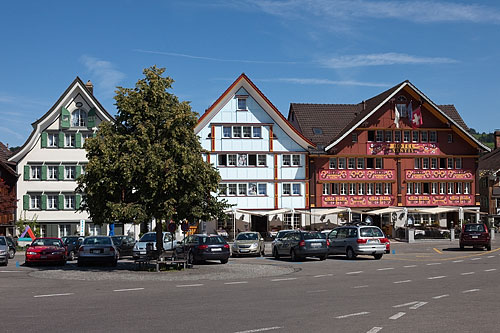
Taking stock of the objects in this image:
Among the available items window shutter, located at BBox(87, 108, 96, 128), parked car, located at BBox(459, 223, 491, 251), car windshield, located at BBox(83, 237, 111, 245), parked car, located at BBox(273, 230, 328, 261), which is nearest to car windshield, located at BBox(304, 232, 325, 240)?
parked car, located at BBox(273, 230, 328, 261)

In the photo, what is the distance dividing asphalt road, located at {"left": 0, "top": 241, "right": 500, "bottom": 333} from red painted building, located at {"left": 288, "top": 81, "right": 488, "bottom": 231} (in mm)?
33612

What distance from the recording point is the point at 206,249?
29422 millimetres

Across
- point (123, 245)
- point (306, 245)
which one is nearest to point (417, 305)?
point (306, 245)

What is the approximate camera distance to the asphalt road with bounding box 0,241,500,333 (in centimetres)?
1134

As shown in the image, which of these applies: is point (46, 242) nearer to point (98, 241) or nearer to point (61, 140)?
point (98, 241)

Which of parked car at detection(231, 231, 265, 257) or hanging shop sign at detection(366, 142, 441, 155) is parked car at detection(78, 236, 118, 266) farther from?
hanging shop sign at detection(366, 142, 441, 155)

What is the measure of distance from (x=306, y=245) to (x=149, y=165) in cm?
988

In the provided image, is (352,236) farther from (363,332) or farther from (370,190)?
(370,190)

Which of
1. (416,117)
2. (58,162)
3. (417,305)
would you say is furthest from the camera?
(416,117)

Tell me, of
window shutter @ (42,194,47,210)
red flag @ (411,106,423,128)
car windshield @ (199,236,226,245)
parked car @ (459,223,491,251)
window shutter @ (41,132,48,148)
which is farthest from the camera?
red flag @ (411,106,423,128)

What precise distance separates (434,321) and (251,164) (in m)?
46.1

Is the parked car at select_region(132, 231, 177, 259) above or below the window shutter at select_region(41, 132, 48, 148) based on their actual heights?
below

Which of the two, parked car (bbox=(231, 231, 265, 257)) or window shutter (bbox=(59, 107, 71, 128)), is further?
window shutter (bbox=(59, 107, 71, 128))

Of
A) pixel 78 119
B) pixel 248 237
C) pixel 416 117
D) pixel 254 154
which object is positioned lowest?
pixel 248 237
